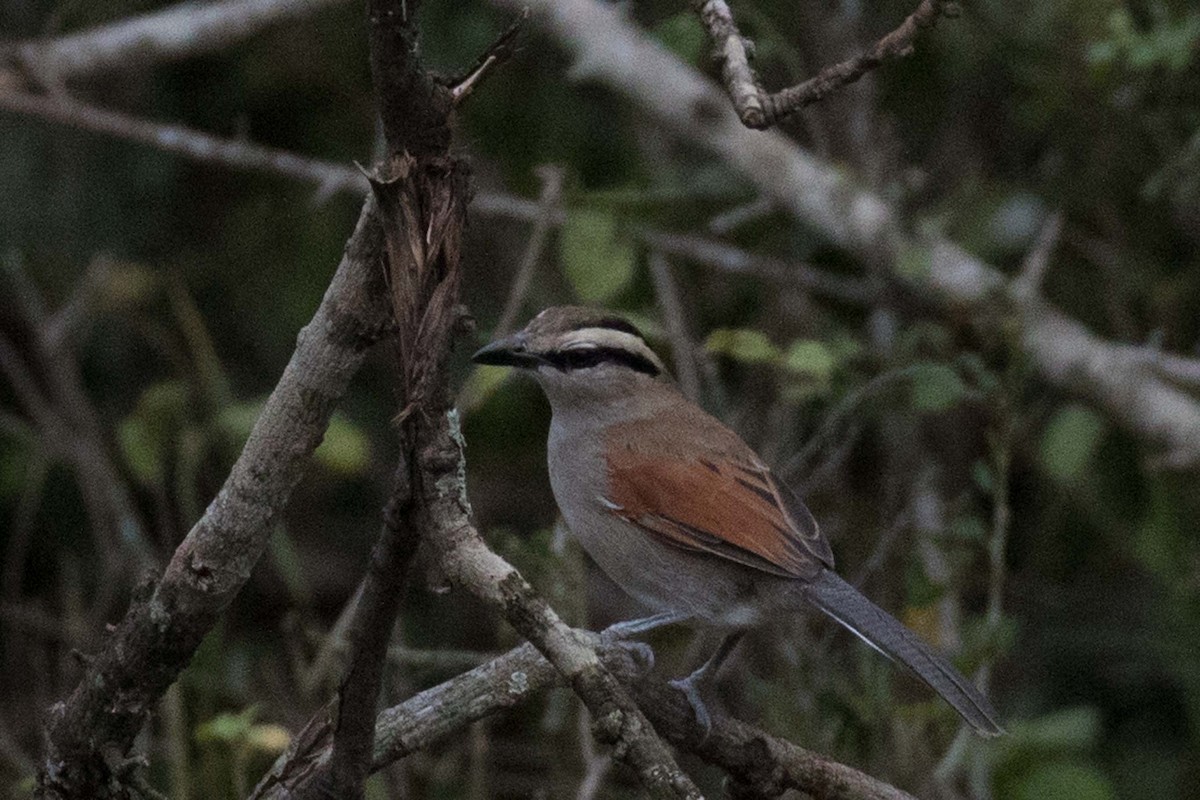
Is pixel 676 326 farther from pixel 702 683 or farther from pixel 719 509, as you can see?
pixel 702 683

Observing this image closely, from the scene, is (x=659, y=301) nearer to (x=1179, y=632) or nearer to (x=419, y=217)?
(x=1179, y=632)

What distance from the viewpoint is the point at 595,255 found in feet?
16.2

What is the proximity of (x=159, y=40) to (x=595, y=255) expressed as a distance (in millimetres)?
1942

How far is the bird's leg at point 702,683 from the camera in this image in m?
3.03

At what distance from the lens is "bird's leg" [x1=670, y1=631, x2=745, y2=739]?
3.03 meters

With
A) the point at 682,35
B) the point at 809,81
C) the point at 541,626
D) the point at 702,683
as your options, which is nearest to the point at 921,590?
the point at 702,683

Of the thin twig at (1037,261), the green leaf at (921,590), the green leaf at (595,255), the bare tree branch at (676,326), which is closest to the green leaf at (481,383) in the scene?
the green leaf at (595,255)

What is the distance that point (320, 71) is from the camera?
6.91m

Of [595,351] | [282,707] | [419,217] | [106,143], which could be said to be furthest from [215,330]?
[419,217]

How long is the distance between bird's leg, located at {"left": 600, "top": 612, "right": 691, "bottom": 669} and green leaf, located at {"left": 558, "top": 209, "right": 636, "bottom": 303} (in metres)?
1.37

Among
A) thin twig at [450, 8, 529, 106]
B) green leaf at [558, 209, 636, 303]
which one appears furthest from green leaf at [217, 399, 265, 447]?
thin twig at [450, 8, 529, 106]

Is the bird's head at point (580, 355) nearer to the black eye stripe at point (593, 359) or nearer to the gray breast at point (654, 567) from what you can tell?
the black eye stripe at point (593, 359)

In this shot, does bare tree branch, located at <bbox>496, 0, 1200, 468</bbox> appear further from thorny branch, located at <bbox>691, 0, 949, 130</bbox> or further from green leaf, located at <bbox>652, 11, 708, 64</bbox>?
thorny branch, located at <bbox>691, 0, 949, 130</bbox>

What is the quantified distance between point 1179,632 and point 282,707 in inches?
125
